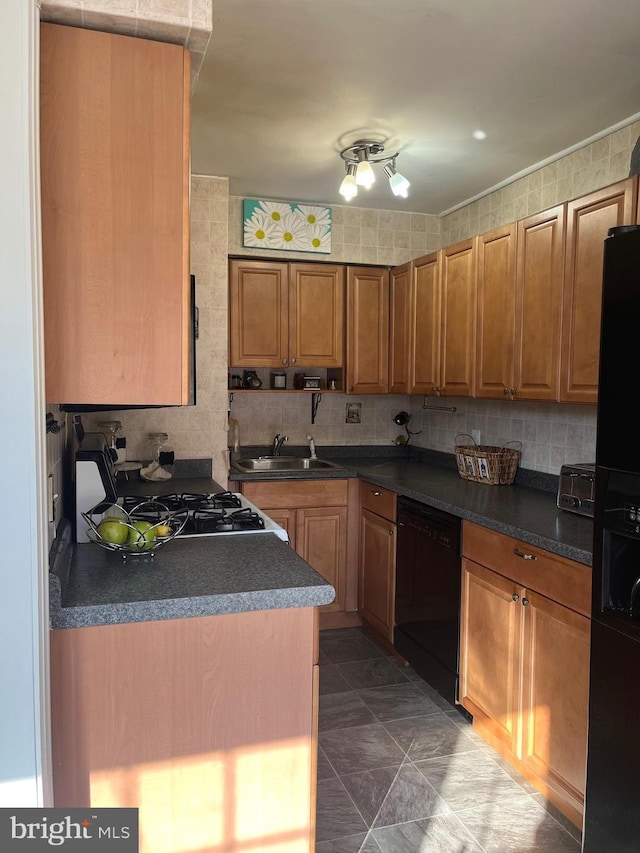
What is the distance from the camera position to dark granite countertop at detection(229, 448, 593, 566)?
87.7 inches

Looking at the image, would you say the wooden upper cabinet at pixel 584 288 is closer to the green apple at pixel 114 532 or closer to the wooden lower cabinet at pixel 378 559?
the wooden lower cabinet at pixel 378 559

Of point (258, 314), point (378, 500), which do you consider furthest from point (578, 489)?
point (258, 314)

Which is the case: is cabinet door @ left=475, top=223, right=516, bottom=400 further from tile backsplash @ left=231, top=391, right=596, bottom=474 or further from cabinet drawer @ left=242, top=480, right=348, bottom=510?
cabinet drawer @ left=242, top=480, right=348, bottom=510

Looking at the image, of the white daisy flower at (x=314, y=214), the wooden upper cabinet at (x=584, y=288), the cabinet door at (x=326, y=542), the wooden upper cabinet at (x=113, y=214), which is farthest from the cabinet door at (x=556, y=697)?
the white daisy flower at (x=314, y=214)

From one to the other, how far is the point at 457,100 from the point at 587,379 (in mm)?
1233

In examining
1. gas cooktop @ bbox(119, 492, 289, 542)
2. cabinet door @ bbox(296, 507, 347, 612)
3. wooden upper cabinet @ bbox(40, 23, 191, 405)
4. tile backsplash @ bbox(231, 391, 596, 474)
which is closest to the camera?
wooden upper cabinet @ bbox(40, 23, 191, 405)

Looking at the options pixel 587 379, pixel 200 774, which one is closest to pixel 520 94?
pixel 587 379

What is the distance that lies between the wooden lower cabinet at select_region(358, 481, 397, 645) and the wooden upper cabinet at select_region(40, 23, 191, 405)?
7.13ft

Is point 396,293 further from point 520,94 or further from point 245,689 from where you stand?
point 245,689

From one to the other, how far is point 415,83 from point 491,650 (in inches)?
87.5

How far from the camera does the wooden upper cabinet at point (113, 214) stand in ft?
4.64

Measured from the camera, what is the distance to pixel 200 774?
5.02 feet

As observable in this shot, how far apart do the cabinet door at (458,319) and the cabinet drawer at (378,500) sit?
2.14 feet

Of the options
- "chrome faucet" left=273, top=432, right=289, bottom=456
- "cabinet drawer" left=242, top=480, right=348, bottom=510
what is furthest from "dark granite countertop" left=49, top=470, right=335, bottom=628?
"chrome faucet" left=273, top=432, right=289, bottom=456
